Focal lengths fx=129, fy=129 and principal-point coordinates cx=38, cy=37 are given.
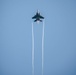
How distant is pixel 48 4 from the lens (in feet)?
9.39

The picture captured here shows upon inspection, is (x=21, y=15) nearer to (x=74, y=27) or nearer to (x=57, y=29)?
(x=57, y=29)

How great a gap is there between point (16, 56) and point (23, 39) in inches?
16.1

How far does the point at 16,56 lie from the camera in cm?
287

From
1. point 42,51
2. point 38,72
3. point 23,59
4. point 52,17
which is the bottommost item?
point 38,72

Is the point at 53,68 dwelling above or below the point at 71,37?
below

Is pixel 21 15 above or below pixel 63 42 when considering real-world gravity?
above

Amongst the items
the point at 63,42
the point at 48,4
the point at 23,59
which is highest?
the point at 48,4

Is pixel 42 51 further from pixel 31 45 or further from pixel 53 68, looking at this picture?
pixel 53 68

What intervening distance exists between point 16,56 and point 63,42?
1104 millimetres

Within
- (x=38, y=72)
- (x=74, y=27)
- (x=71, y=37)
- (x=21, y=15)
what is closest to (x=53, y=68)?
(x=38, y=72)

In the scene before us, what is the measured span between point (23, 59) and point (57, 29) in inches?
40.0

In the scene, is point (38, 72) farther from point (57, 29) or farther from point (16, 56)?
point (57, 29)

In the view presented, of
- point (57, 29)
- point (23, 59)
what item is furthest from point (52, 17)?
point (23, 59)

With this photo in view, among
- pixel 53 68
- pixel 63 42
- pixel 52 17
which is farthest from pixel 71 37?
pixel 53 68
